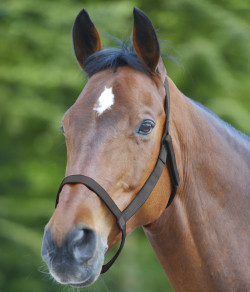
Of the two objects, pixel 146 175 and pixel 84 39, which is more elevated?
pixel 84 39

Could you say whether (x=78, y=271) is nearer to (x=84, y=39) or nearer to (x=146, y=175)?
(x=146, y=175)

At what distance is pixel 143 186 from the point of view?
2.34 metres

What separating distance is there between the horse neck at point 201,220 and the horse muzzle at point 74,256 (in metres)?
0.54

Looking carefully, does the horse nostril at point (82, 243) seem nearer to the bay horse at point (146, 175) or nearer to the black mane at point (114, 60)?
the bay horse at point (146, 175)

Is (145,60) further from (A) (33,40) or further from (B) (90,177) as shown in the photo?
(A) (33,40)

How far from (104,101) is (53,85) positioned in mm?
3887

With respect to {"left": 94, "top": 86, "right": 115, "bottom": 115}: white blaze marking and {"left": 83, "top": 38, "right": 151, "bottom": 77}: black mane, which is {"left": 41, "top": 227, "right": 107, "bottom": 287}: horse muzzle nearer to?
{"left": 94, "top": 86, "right": 115, "bottom": 115}: white blaze marking

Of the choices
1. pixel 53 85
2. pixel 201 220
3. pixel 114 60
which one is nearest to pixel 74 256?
pixel 201 220

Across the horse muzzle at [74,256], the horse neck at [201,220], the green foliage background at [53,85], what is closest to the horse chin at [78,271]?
the horse muzzle at [74,256]

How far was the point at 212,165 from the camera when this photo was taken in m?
2.62

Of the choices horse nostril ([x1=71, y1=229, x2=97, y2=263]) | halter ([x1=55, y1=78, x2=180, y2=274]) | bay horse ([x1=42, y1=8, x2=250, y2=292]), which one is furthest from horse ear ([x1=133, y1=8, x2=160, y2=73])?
horse nostril ([x1=71, y1=229, x2=97, y2=263])

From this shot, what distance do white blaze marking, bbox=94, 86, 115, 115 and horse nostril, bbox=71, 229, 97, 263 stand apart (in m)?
0.55

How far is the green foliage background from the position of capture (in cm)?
602

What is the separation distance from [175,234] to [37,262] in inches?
162
